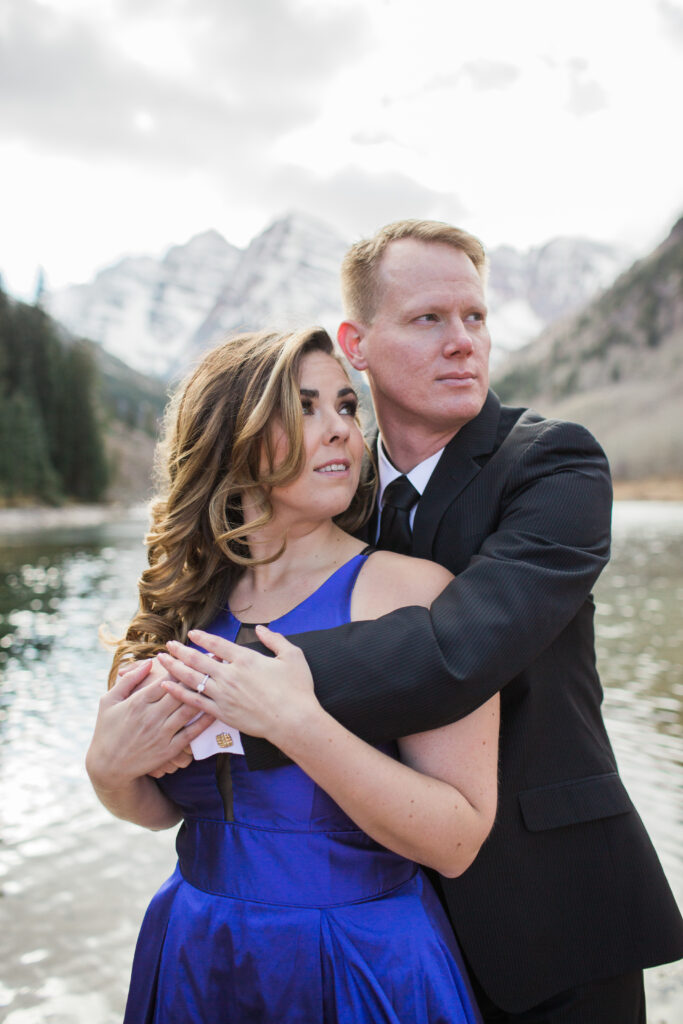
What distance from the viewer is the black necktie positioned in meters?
2.33

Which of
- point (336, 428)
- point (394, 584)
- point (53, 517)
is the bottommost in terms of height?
point (53, 517)

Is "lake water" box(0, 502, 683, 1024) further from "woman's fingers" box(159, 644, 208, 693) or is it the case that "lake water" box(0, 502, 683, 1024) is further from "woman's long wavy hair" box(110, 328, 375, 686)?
"woman's fingers" box(159, 644, 208, 693)

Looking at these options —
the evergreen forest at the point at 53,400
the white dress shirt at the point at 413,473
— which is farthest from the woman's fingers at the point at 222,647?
the evergreen forest at the point at 53,400

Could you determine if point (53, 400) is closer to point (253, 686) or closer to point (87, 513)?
point (87, 513)

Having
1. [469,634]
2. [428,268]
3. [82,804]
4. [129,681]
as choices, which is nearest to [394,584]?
[469,634]

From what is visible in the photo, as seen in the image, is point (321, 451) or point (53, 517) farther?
point (53, 517)

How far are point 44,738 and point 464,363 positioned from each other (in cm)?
734

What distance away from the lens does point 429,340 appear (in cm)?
246

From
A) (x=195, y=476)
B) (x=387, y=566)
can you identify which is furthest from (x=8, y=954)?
(x=387, y=566)

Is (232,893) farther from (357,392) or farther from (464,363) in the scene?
(464,363)

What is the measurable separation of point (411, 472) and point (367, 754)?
1.05 meters

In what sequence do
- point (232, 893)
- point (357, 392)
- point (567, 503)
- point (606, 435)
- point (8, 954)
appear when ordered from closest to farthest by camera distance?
point (232, 893) → point (567, 503) → point (357, 392) → point (8, 954) → point (606, 435)

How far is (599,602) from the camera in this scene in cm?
1655

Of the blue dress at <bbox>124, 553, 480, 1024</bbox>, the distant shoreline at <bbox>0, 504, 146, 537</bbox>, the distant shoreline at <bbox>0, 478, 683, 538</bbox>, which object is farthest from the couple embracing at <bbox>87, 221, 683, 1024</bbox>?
the distant shoreline at <bbox>0, 504, 146, 537</bbox>
